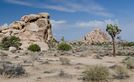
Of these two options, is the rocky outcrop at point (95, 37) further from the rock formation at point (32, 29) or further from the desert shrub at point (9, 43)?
the desert shrub at point (9, 43)

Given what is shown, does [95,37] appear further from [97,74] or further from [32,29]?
[97,74]

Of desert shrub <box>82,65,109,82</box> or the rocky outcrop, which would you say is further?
the rocky outcrop

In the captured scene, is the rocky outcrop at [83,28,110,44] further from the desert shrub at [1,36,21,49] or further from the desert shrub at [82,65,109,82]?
the desert shrub at [82,65,109,82]

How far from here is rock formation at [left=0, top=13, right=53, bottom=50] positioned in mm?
92300

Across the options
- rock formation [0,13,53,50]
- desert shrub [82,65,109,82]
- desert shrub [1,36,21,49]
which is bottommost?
desert shrub [82,65,109,82]

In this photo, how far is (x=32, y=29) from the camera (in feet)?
314

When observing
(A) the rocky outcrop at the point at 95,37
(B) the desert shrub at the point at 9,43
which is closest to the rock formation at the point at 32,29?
(B) the desert shrub at the point at 9,43

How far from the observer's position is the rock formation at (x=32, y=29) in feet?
303

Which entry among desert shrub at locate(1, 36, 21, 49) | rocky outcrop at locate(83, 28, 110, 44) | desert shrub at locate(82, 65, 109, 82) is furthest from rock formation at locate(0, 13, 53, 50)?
rocky outcrop at locate(83, 28, 110, 44)

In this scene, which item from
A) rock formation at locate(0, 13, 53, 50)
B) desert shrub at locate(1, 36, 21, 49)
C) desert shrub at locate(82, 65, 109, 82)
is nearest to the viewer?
desert shrub at locate(82, 65, 109, 82)

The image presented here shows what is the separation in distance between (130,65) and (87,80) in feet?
28.5

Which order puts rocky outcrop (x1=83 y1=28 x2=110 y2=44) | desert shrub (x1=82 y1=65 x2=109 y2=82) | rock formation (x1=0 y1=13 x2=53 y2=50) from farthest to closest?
1. rocky outcrop (x1=83 y1=28 x2=110 y2=44)
2. rock formation (x1=0 y1=13 x2=53 y2=50)
3. desert shrub (x1=82 y1=65 x2=109 y2=82)

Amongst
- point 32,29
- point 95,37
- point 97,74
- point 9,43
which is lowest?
point 97,74

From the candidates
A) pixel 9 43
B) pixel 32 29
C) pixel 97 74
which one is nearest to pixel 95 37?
pixel 32 29
